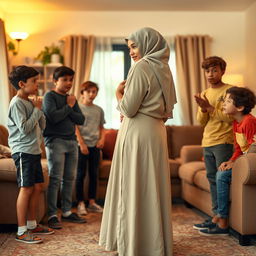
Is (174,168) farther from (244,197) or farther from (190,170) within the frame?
(244,197)

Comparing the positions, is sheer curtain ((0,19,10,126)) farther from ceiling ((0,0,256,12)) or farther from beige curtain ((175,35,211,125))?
beige curtain ((175,35,211,125))

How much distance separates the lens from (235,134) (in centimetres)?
348

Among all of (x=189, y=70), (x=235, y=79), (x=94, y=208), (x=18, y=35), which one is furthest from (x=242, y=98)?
(x=18, y=35)

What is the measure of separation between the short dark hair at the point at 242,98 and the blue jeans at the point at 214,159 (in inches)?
14.8

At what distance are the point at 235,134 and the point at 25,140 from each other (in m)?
1.58

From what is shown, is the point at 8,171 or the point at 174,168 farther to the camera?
the point at 174,168

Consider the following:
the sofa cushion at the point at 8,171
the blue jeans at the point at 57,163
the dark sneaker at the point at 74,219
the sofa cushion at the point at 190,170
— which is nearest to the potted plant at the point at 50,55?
the sofa cushion at the point at 190,170

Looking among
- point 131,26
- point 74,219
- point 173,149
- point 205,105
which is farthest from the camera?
point 131,26

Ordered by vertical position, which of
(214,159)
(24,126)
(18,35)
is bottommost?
(214,159)

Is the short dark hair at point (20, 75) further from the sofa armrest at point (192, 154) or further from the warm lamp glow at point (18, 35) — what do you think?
the warm lamp glow at point (18, 35)

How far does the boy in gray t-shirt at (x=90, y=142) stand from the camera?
469cm

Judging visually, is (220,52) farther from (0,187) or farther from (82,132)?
(0,187)

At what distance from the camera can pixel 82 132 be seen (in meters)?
4.76

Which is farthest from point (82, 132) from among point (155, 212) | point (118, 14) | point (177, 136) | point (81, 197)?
point (118, 14)
